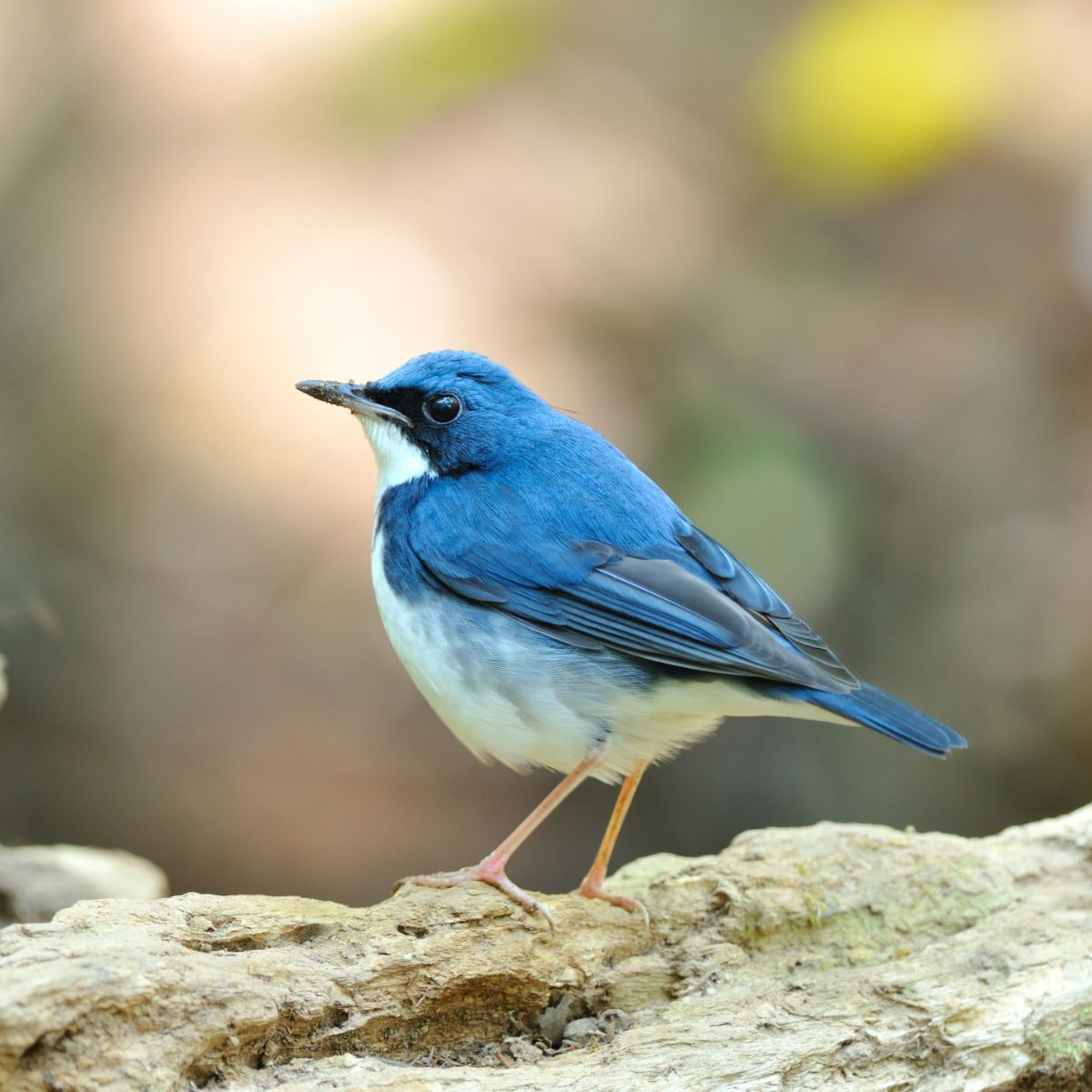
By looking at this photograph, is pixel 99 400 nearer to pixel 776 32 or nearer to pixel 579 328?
pixel 579 328

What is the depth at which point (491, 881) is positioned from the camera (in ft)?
13.3

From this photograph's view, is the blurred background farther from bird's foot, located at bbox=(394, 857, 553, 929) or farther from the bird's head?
bird's foot, located at bbox=(394, 857, 553, 929)

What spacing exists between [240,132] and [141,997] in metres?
8.06

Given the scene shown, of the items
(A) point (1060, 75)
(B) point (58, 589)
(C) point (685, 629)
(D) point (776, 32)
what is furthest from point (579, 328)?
(C) point (685, 629)

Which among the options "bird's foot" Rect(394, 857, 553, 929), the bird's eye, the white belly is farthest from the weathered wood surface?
the bird's eye

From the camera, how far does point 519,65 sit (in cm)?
1046

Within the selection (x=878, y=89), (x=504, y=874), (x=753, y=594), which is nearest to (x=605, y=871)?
(x=504, y=874)

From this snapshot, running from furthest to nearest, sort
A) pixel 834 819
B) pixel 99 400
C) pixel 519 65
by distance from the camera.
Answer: pixel 519 65 → pixel 99 400 → pixel 834 819

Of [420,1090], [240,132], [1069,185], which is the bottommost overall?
[420,1090]

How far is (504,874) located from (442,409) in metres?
1.55

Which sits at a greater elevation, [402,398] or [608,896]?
[402,398]

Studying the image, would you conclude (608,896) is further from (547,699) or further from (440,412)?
(440,412)

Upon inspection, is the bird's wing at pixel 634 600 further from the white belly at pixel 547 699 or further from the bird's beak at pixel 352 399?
the bird's beak at pixel 352 399

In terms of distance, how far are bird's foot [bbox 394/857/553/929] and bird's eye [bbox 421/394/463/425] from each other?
4.82ft
